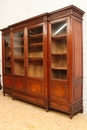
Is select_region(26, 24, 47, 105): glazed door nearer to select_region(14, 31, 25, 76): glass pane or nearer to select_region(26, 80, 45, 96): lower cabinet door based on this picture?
select_region(26, 80, 45, 96): lower cabinet door

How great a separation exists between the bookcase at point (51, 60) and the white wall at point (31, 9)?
0.11 meters

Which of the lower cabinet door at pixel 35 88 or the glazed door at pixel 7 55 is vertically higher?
the glazed door at pixel 7 55

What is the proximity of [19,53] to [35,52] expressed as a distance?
0.62 m

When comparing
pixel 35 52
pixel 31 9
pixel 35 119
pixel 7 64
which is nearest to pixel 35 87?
pixel 35 119

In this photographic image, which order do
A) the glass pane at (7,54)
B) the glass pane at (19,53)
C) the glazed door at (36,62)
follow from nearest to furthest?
the glazed door at (36,62), the glass pane at (19,53), the glass pane at (7,54)

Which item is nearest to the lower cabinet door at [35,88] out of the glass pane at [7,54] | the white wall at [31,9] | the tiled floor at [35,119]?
the tiled floor at [35,119]

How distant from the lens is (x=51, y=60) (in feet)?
9.90

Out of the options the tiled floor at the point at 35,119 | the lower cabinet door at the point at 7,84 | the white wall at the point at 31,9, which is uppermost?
the white wall at the point at 31,9

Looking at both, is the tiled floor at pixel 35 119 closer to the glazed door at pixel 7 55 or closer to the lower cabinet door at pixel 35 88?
the lower cabinet door at pixel 35 88

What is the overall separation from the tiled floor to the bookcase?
0.15 metres

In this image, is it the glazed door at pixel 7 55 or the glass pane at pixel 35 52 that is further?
the glazed door at pixel 7 55

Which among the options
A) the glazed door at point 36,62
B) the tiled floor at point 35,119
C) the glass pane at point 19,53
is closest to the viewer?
the tiled floor at point 35,119

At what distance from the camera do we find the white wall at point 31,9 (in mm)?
2947

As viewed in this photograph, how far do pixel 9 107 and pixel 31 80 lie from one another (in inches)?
35.6
